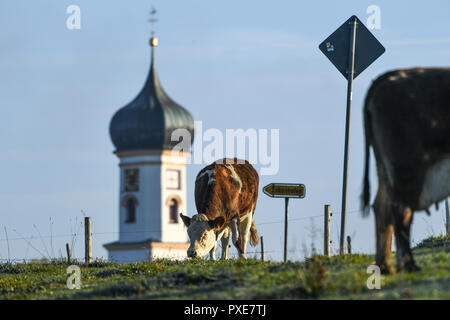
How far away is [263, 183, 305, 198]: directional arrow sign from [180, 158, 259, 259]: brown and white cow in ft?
6.65

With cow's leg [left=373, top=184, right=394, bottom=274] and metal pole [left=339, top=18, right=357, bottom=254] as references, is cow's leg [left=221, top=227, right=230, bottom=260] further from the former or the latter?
cow's leg [left=373, top=184, right=394, bottom=274]

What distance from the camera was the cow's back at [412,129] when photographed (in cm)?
1247

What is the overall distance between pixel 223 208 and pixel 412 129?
1108cm

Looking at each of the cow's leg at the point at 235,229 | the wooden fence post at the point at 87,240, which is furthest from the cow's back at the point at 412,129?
the wooden fence post at the point at 87,240

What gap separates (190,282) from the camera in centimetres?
1407

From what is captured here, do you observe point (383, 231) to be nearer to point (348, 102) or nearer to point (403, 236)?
Answer: point (403, 236)

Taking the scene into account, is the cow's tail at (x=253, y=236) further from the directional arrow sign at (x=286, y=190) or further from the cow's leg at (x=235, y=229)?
the directional arrow sign at (x=286, y=190)

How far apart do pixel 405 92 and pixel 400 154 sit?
28.1 inches

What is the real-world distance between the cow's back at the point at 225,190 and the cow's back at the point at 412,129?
10.5 meters

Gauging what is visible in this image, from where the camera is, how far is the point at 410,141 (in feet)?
40.8

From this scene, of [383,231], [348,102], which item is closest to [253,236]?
[348,102]
